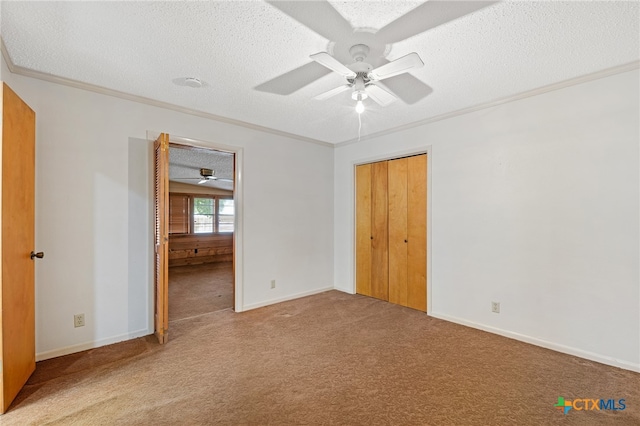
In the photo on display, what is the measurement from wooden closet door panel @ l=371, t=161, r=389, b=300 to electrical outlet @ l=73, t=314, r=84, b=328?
334cm

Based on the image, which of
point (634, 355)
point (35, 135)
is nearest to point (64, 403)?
point (35, 135)

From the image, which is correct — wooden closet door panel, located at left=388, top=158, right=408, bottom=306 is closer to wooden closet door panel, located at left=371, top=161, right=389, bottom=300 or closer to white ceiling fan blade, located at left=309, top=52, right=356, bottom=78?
wooden closet door panel, located at left=371, top=161, right=389, bottom=300

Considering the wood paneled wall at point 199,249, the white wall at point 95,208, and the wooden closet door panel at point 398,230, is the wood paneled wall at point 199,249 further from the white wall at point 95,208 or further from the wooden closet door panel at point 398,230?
the wooden closet door panel at point 398,230

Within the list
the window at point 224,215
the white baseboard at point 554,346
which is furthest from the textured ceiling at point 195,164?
the white baseboard at point 554,346

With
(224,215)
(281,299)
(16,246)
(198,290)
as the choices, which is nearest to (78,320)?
(16,246)

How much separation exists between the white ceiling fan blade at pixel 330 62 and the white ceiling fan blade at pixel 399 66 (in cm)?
18

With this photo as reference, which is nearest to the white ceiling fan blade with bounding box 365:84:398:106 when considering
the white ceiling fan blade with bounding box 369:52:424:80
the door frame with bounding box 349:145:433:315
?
the white ceiling fan blade with bounding box 369:52:424:80

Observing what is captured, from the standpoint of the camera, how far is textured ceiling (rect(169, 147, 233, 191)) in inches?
187

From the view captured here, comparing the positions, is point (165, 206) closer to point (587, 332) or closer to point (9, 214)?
point (9, 214)

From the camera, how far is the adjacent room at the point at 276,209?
1767 mm

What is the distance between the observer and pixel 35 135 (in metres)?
2.32

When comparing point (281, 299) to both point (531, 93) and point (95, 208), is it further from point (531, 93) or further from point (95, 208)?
point (531, 93)

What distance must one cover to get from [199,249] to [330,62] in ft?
20.6

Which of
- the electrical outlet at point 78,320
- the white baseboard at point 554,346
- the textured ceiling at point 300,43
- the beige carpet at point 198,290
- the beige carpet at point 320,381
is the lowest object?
the beige carpet at point 320,381
